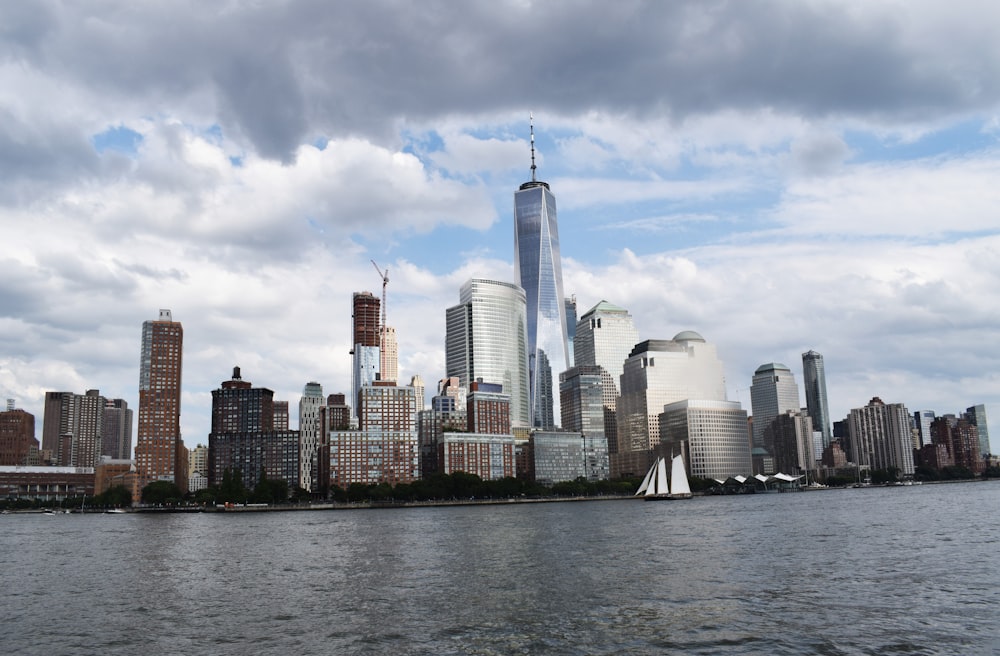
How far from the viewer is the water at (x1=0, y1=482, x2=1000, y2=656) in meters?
45.0

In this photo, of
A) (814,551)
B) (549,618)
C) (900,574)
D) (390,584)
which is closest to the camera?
(549,618)

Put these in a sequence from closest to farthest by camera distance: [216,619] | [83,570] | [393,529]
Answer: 1. [216,619]
2. [83,570]
3. [393,529]

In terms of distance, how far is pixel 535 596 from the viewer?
59250mm

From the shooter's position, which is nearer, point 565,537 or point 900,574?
point 900,574

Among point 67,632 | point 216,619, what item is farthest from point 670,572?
point 67,632

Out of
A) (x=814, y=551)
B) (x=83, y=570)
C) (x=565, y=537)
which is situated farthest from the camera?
(x=565, y=537)

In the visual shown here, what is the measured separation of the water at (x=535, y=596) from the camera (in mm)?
45031

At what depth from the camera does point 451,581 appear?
68875 mm

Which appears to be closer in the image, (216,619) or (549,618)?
(549,618)

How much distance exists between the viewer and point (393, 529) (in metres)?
144

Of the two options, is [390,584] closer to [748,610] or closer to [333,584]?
[333,584]

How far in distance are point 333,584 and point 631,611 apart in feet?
92.8

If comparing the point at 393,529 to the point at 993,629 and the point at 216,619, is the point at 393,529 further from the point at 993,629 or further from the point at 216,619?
the point at 993,629

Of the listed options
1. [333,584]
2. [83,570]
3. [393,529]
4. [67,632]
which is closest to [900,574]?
[333,584]
